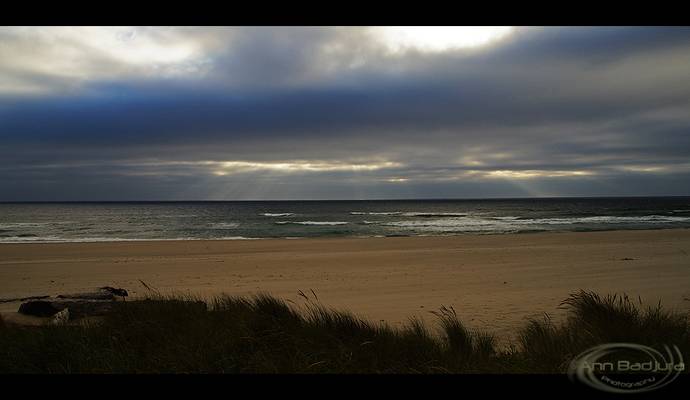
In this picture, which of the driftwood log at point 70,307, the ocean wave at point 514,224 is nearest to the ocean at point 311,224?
the ocean wave at point 514,224

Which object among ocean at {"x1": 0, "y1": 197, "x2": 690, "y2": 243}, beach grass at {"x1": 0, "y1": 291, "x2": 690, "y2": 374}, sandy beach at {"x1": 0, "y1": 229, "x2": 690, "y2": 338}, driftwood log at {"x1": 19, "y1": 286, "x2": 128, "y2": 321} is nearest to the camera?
beach grass at {"x1": 0, "y1": 291, "x2": 690, "y2": 374}

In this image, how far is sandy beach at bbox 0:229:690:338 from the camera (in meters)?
8.31

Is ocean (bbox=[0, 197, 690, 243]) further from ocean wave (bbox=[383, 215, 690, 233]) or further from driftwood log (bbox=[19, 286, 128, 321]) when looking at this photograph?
driftwood log (bbox=[19, 286, 128, 321])

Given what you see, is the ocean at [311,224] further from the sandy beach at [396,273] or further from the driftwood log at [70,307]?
the driftwood log at [70,307]

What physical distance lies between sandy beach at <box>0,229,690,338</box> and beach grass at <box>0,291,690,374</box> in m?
1.97

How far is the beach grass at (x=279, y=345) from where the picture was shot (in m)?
3.44

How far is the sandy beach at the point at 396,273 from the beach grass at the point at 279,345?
197 cm

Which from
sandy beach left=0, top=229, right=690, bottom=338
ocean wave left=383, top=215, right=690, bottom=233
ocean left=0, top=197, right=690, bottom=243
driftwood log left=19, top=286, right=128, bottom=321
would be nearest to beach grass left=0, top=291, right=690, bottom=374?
driftwood log left=19, top=286, right=128, bottom=321

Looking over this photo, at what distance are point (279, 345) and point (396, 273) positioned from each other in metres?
9.44

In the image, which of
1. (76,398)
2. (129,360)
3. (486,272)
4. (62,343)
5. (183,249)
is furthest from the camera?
(183,249)
